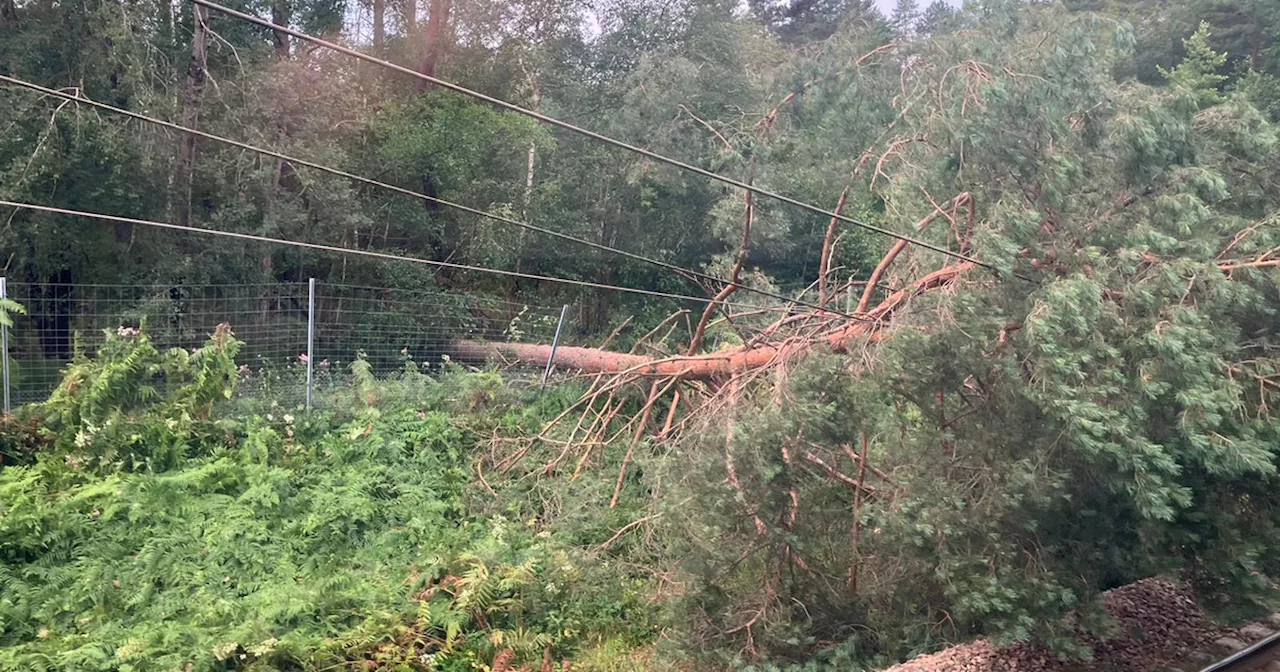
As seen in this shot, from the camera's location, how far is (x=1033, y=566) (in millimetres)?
5016

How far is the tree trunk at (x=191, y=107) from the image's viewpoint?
1091 centimetres

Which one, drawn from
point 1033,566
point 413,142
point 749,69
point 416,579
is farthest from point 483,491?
point 749,69

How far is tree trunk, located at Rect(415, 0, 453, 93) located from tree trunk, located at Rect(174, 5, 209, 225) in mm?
3109

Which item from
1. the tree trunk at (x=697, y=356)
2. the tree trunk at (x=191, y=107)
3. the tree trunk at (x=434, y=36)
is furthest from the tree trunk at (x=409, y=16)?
the tree trunk at (x=697, y=356)

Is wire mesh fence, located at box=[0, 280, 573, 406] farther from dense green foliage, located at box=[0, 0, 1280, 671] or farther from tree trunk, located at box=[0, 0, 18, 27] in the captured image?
tree trunk, located at box=[0, 0, 18, 27]

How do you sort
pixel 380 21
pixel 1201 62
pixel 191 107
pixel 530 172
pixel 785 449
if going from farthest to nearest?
1. pixel 1201 62
2. pixel 530 172
3. pixel 380 21
4. pixel 191 107
5. pixel 785 449

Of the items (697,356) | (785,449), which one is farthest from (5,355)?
(785,449)

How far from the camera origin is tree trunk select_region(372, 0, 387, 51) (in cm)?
1338

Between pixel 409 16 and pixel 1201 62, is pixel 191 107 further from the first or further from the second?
pixel 1201 62

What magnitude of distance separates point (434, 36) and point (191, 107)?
3.86 metres

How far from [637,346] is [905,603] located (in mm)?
5190

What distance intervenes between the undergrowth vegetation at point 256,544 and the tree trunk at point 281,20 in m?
5.85

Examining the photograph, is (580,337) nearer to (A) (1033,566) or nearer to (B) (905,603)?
(B) (905,603)

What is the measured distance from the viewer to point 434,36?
44.0 feet
